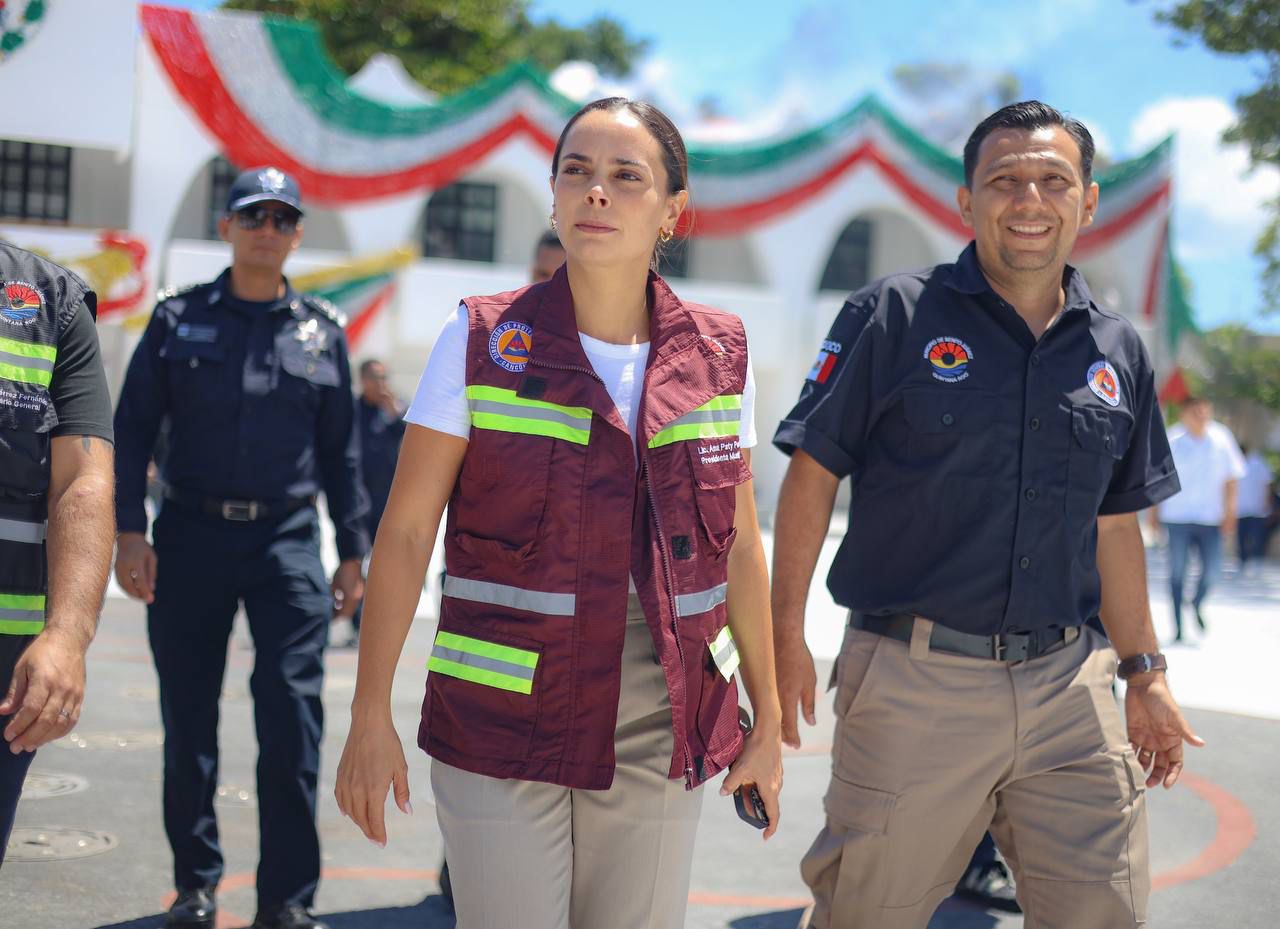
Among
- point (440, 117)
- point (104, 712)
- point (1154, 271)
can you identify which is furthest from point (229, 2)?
point (104, 712)

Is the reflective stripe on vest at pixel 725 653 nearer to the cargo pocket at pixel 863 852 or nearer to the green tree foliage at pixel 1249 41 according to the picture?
the cargo pocket at pixel 863 852

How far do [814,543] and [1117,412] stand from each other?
83 cm

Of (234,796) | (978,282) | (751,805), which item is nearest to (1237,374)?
(234,796)

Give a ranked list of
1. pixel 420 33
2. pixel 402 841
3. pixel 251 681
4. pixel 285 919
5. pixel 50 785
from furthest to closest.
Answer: pixel 420 33
pixel 50 785
pixel 402 841
pixel 251 681
pixel 285 919

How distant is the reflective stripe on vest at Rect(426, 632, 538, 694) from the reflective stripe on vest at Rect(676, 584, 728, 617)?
29 centimetres

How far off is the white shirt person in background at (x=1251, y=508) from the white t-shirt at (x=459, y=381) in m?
19.5

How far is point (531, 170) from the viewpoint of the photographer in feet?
89.3

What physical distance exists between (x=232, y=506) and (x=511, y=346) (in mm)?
2155

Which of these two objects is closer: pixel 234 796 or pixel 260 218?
pixel 260 218

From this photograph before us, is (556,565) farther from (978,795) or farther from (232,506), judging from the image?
(232,506)

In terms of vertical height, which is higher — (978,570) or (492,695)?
(978,570)

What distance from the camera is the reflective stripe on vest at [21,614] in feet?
9.68

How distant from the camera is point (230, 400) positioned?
463 cm

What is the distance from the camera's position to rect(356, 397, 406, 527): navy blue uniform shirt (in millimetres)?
10977
